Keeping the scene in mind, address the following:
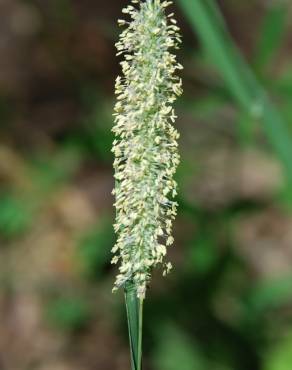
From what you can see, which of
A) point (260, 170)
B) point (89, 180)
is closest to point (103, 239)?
point (89, 180)

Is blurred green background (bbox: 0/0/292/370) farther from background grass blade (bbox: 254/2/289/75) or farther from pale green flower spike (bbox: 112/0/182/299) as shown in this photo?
pale green flower spike (bbox: 112/0/182/299)

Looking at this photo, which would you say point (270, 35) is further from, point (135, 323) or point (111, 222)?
point (135, 323)

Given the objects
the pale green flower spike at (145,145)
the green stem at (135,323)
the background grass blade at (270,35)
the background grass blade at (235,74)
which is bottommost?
the green stem at (135,323)

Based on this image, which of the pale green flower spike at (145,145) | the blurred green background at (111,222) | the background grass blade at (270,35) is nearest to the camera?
the pale green flower spike at (145,145)

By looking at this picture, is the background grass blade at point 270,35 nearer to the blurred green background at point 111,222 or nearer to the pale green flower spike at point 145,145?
the blurred green background at point 111,222

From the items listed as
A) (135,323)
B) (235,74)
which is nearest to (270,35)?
(235,74)

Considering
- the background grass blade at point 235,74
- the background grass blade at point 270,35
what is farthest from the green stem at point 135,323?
the background grass blade at point 270,35
